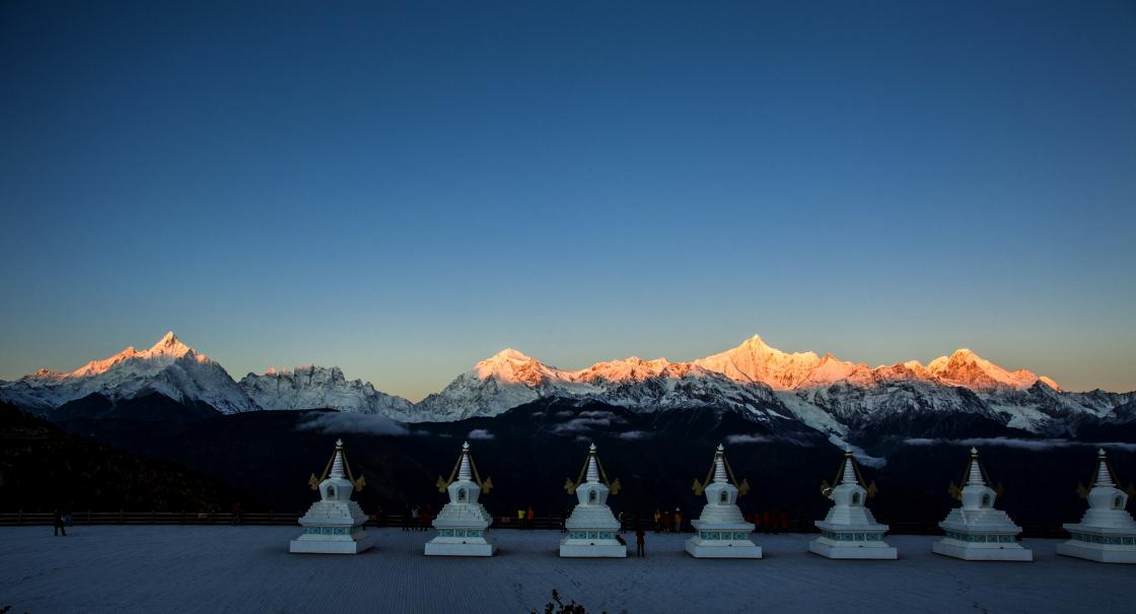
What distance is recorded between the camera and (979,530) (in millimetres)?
34312

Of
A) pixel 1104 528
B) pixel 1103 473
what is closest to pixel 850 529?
pixel 1104 528

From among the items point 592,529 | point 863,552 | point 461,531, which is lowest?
point 863,552

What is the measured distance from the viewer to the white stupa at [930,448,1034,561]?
34156 millimetres

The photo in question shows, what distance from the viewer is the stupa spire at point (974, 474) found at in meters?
35.7

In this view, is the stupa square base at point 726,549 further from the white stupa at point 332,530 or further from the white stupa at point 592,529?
the white stupa at point 332,530

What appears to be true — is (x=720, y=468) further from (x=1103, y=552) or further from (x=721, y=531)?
(x=1103, y=552)

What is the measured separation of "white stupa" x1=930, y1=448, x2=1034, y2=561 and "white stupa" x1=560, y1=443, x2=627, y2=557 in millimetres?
14842

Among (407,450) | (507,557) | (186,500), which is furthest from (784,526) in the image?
(407,450)

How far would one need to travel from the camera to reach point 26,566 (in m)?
28.8

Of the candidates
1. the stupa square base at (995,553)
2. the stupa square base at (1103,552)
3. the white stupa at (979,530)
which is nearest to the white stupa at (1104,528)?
the stupa square base at (1103,552)

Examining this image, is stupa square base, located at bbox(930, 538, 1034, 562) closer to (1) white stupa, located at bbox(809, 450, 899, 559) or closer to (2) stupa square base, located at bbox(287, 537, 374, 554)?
(1) white stupa, located at bbox(809, 450, 899, 559)

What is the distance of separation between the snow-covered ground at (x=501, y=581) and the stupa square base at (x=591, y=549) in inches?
34.4

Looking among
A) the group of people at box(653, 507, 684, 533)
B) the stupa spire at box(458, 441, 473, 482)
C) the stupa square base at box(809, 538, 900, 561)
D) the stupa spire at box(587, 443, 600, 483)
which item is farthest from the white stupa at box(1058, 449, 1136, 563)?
the stupa spire at box(458, 441, 473, 482)

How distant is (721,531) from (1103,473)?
17.8 m
